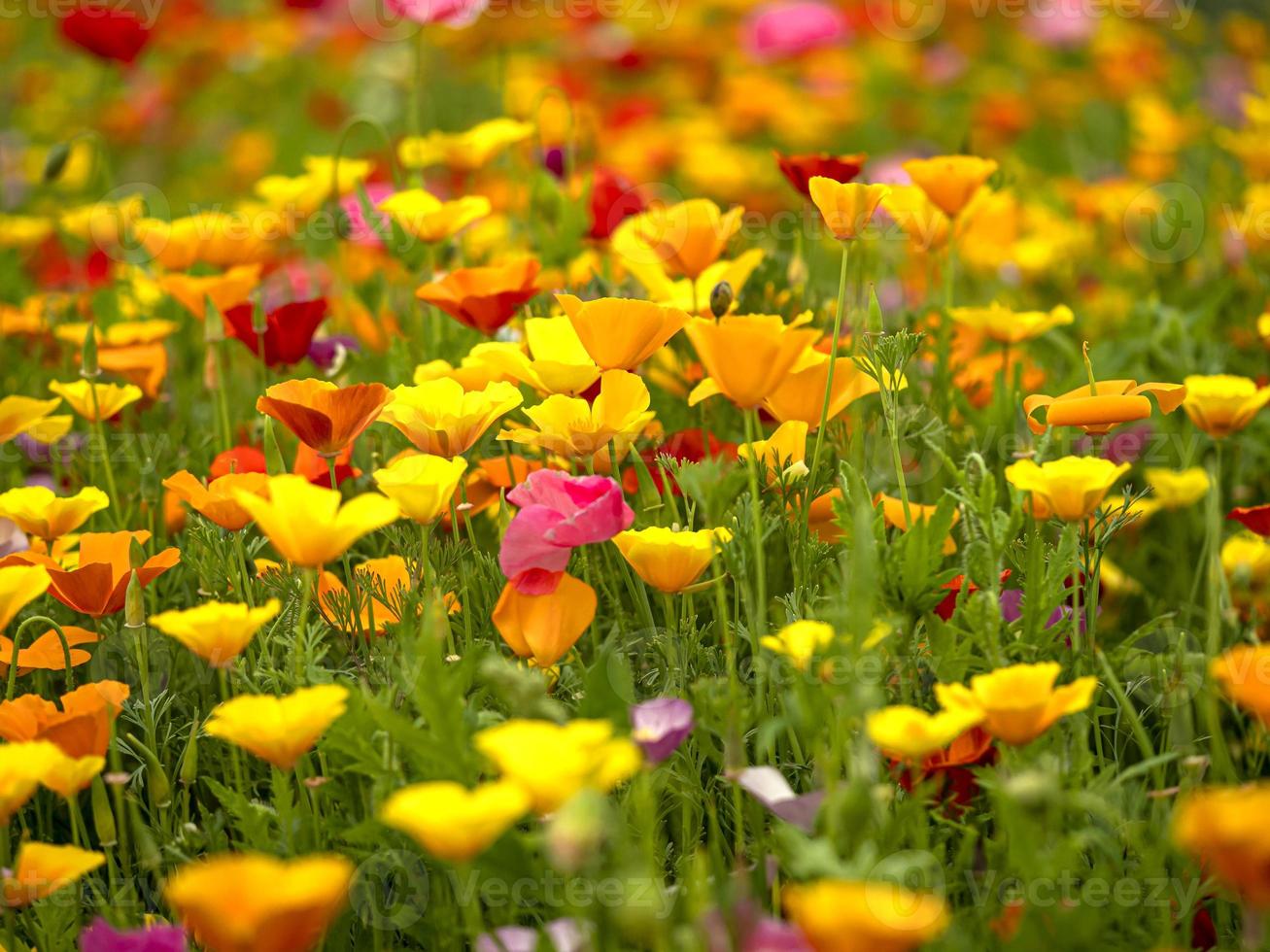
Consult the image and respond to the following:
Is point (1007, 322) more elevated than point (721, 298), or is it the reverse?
point (721, 298)

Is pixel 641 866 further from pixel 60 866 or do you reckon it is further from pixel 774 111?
pixel 774 111

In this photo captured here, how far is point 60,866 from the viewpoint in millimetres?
892

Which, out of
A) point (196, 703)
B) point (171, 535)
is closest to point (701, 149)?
point (171, 535)

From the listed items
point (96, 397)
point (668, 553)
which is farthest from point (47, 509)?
point (668, 553)

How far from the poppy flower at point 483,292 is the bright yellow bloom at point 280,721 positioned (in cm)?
60

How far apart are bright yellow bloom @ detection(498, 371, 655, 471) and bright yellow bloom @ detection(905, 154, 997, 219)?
48cm

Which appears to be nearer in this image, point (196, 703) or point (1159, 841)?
point (1159, 841)

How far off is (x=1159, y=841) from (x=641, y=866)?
0.39 m

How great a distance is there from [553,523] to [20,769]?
0.41 metres

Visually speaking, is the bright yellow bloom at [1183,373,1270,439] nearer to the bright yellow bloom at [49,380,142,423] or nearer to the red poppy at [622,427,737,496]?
the red poppy at [622,427,737,496]

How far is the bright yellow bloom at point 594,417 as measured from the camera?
1134 mm

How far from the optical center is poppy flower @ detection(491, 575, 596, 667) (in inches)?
42.8

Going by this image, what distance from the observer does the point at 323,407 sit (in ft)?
3.79

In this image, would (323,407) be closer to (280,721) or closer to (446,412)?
(446,412)
